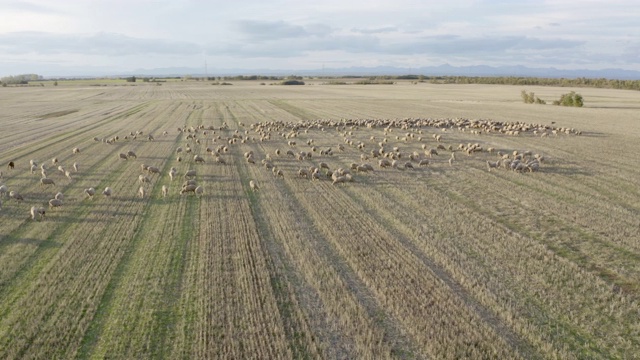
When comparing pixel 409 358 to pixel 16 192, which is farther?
pixel 16 192

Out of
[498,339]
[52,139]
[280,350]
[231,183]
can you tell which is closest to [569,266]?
[498,339]

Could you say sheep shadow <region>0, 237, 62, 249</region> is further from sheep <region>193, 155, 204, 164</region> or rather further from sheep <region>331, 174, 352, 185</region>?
sheep <region>331, 174, 352, 185</region>

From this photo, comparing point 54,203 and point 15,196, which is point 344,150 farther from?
point 15,196

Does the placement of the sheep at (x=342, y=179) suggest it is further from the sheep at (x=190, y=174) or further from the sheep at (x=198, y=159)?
the sheep at (x=198, y=159)

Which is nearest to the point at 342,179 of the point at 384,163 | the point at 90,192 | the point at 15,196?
the point at 384,163

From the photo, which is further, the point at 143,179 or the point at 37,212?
the point at 143,179

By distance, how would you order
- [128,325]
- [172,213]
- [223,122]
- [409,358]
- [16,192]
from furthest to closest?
1. [223,122]
2. [16,192]
3. [172,213]
4. [128,325]
5. [409,358]

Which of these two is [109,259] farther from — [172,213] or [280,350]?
[280,350]
